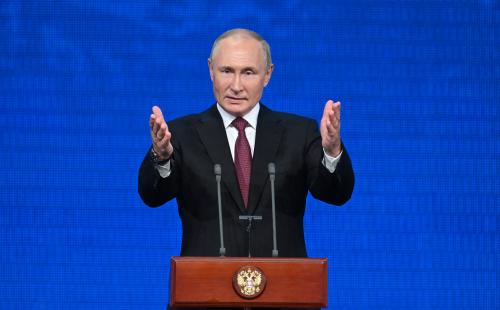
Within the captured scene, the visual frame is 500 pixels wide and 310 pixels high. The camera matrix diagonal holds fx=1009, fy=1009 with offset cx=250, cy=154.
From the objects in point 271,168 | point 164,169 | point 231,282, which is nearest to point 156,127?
point 164,169

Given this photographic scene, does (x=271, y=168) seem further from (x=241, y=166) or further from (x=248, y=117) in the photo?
(x=248, y=117)

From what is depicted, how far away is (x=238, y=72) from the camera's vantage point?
2.60 meters

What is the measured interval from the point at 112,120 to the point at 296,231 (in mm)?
1663

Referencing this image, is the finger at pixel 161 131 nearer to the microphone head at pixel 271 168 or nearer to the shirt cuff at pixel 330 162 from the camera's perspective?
the microphone head at pixel 271 168

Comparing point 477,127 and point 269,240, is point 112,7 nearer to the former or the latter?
point 477,127

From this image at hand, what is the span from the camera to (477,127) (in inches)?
163

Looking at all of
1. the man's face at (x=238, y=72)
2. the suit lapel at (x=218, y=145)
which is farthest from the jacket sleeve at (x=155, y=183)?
the man's face at (x=238, y=72)

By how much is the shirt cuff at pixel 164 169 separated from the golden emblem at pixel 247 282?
1.39 ft

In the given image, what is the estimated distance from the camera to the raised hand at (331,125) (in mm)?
2332

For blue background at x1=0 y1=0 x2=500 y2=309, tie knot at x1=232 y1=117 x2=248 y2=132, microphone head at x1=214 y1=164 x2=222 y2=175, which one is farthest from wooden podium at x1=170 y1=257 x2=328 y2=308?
blue background at x1=0 y1=0 x2=500 y2=309

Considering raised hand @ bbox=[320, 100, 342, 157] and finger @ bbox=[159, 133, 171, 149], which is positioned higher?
raised hand @ bbox=[320, 100, 342, 157]

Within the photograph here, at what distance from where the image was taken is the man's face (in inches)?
102

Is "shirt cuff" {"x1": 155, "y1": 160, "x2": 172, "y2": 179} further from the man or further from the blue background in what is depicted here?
the blue background

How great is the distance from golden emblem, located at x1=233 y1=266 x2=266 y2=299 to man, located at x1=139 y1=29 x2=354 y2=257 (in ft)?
1.08
